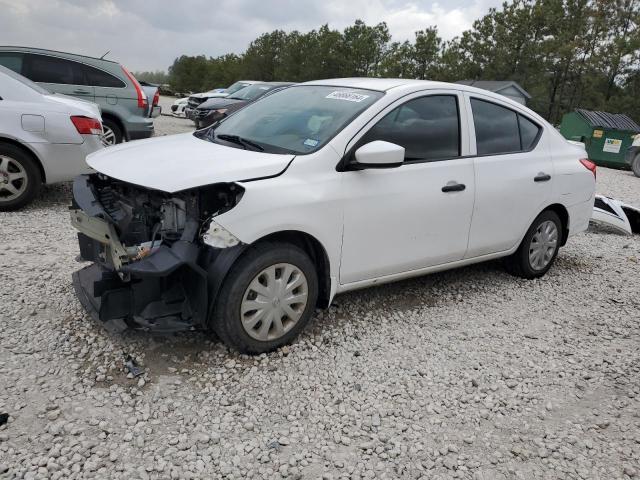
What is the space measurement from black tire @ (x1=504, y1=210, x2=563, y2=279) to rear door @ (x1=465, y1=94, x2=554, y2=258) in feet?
0.49

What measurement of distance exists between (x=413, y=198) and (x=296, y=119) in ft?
3.28

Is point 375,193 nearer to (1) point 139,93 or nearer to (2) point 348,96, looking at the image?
(2) point 348,96

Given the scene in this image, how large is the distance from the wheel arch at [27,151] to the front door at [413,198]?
401 cm

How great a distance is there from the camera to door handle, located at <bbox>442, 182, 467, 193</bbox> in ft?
13.0

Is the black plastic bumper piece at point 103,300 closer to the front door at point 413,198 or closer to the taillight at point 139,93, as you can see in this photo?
the front door at point 413,198

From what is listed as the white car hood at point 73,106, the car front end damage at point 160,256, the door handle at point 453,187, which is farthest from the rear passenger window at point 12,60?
the door handle at point 453,187

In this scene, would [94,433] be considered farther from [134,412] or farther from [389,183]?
[389,183]

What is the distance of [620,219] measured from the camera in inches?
282

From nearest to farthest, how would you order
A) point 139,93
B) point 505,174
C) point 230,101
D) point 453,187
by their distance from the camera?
point 453,187, point 505,174, point 139,93, point 230,101

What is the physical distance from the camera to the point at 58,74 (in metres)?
8.53

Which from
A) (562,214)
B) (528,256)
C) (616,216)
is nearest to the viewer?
(528,256)

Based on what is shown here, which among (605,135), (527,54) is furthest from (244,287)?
(527,54)

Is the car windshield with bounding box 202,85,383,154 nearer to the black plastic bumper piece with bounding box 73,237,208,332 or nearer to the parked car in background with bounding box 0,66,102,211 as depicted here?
the black plastic bumper piece with bounding box 73,237,208,332

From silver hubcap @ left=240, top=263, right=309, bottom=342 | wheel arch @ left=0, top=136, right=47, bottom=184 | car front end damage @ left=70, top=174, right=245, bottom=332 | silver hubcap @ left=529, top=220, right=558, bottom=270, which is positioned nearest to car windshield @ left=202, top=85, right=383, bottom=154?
car front end damage @ left=70, top=174, right=245, bottom=332
